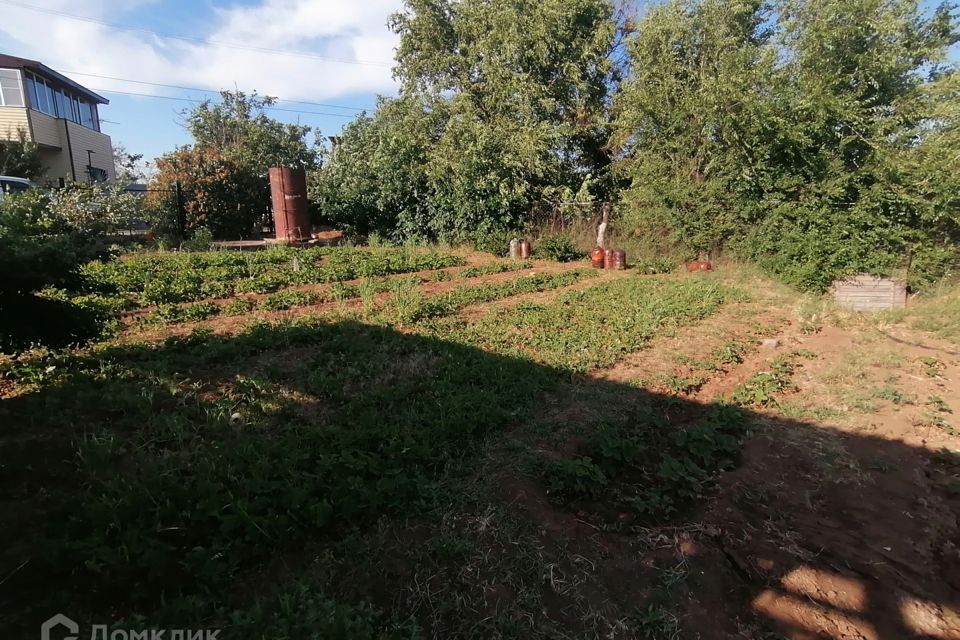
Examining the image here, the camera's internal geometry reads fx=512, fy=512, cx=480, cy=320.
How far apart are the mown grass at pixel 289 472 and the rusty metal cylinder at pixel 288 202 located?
28.6ft

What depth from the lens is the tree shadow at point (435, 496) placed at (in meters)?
2.13

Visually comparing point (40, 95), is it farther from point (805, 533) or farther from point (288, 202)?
point (805, 533)

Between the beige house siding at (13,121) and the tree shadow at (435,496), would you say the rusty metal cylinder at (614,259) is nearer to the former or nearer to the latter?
the tree shadow at (435,496)

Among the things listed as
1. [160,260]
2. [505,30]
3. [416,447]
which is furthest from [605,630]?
[505,30]

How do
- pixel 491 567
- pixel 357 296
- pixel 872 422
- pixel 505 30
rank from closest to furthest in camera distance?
pixel 491 567, pixel 872 422, pixel 357 296, pixel 505 30

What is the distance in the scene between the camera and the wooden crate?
335 inches

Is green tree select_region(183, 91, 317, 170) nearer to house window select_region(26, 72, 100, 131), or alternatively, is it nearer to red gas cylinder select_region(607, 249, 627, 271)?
house window select_region(26, 72, 100, 131)

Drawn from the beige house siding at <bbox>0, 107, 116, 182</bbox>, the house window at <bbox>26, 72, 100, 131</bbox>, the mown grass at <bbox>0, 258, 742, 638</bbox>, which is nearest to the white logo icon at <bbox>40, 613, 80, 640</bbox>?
the mown grass at <bbox>0, 258, 742, 638</bbox>

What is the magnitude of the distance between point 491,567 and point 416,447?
1.02 metres

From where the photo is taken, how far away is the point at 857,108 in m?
8.95

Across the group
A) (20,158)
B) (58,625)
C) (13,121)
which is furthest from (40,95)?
(58,625)

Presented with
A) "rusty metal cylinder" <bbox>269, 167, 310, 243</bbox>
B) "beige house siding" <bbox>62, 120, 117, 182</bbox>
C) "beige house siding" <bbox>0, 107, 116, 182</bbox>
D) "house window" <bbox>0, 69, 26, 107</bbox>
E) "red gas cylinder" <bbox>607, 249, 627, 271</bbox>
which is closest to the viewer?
"red gas cylinder" <bbox>607, 249, 627, 271</bbox>

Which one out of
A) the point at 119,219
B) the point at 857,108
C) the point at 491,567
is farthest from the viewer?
the point at 119,219

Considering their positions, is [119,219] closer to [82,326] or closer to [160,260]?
[160,260]
